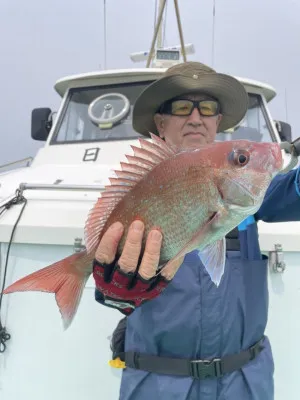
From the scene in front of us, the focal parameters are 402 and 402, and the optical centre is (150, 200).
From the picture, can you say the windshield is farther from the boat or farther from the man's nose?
the man's nose

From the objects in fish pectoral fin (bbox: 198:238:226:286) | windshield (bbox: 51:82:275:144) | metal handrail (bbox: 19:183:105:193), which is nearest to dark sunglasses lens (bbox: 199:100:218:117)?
metal handrail (bbox: 19:183:105:193)

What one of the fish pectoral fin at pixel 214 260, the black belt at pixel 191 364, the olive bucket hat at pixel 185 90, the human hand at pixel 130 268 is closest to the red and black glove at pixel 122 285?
the human hand at pixel 130 268

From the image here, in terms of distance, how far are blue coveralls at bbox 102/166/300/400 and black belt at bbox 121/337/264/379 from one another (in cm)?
2

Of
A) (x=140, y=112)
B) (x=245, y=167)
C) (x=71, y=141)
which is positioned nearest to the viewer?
(x=245, y=167)

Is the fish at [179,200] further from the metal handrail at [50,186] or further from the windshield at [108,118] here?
the windshield at [108,118]

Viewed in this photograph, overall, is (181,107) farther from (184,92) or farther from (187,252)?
(187,252)

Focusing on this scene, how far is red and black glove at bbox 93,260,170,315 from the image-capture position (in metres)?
1.27

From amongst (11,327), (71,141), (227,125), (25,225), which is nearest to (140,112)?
(227,125)

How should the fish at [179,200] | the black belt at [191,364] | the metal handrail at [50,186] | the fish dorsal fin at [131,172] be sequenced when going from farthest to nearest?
1. the metal handrail at [50,186]
2. the black belt at [191,364]
3. the fish dorsal fin at [131,172]
4. the fish at [179,200]

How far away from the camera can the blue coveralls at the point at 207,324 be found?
5.19 ft

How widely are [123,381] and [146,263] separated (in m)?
0.74

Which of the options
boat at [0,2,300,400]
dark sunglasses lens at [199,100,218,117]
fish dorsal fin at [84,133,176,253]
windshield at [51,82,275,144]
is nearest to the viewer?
fish dorsal fin at [84,133,176,253]

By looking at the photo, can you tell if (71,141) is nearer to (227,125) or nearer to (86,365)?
(227,125)

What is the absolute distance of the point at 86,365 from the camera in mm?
2285
